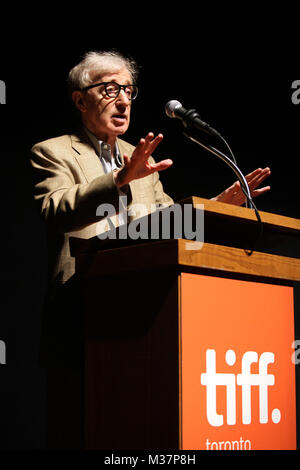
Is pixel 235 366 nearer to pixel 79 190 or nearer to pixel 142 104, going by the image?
pixel 79 190

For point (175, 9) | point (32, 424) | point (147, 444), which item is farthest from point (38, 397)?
point (175, 9)

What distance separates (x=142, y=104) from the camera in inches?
135

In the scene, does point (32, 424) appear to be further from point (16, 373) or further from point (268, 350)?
point (268, 350)

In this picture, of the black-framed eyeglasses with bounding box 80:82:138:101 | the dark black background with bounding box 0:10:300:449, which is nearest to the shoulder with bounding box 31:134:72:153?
the black-framed eyeglasses with bounding box 80:82:138:101

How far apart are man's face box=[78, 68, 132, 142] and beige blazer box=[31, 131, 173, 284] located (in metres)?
0.07

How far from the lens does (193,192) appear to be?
3.66m

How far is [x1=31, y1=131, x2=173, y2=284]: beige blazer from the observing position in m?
1.67

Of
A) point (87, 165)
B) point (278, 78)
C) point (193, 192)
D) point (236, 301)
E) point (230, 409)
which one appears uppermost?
point (278, 78)

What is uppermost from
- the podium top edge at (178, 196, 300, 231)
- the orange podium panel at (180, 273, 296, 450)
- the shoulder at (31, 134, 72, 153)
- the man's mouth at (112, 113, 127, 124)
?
the man's mouth at (112, 113, 127, 124)

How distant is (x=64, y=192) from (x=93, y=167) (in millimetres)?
307

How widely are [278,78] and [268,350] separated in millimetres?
2319

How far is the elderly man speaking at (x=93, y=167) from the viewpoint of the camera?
5.41 ft

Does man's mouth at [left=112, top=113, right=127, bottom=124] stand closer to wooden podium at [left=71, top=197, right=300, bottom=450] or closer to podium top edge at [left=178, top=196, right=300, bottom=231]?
wooden podium at [left=71, top=197, right=300, bottom=450]

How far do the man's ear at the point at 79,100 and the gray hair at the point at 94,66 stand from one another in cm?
2
